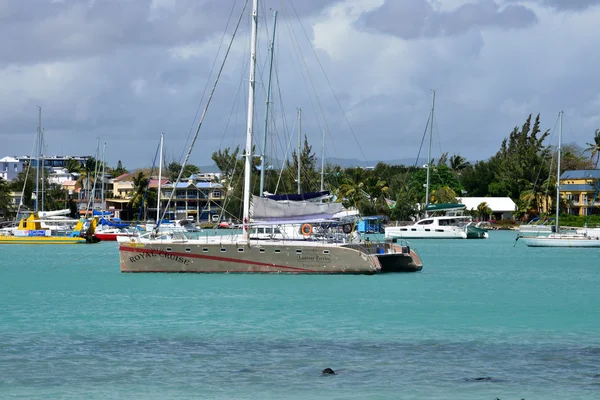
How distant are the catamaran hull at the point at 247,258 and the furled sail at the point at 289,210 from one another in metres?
1.95

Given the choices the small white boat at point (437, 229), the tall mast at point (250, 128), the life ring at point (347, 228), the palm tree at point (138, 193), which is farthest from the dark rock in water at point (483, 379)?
the palm tree at point (138, 193)

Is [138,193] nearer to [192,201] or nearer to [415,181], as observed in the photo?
[192,201]

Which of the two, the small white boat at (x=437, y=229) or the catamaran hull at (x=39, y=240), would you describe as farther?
the small white boat at (x=437, y=229)

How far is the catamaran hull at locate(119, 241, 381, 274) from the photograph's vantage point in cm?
4338

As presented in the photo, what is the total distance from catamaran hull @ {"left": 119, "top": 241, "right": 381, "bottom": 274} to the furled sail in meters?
1.95

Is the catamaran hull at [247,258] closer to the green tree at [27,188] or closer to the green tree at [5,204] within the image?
the green tree at [5,204]

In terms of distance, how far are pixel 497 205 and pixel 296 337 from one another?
Result: 120715mm

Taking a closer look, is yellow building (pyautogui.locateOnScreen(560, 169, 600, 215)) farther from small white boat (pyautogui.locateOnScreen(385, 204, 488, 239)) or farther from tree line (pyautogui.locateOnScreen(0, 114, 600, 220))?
small white boat (pyautogui.locateOnScreen(385, 204, 488, 239))

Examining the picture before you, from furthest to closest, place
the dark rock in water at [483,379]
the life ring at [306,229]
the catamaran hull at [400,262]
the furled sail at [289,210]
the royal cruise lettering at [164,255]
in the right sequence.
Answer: the catamaran hull at [400,262] → the life ring at [306,229] → the furled sail at [289,210] → the royal cruise lettering at [164,255] → the dark rock in water at [483,379]

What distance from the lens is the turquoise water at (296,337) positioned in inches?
829

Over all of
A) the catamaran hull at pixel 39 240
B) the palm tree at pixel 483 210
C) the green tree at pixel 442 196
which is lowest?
the catamaran hull at pixel 39 240

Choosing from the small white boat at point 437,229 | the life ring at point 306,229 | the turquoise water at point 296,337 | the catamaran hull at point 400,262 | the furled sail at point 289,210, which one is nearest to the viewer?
the turquoise water at point 296,337

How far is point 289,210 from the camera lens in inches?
1786

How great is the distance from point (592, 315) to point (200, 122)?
72.5 feet
